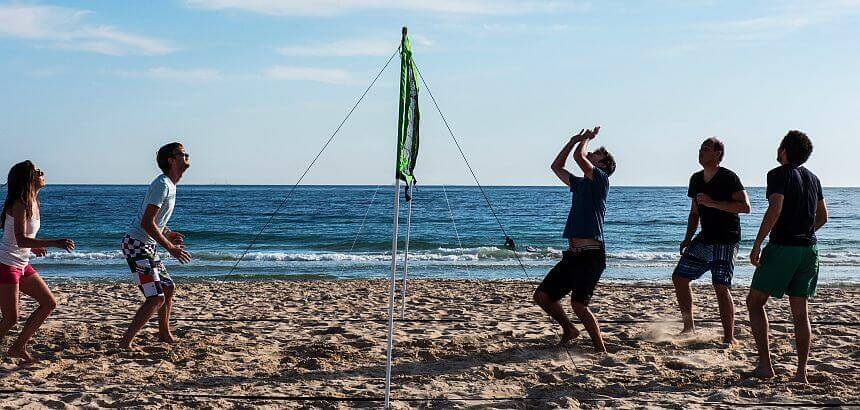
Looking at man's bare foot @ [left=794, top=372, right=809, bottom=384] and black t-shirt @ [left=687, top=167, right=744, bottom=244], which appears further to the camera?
black t-shirt @ [left=687, top=167, right=744, bottom=244]

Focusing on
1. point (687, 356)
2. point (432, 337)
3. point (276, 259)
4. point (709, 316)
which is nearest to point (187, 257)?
point (432, 337)

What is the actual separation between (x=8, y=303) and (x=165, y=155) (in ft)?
4.54

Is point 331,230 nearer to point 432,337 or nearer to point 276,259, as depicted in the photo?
point 276,259

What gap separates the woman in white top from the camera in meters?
4.86

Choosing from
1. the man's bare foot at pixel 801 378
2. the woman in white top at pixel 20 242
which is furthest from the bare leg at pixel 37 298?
the man's bare foot at pixel 801 378

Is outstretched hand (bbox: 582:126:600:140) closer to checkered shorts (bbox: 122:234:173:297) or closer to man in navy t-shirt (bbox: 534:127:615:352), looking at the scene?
man in navy t-shirt (bbox: 534:127:615:352)

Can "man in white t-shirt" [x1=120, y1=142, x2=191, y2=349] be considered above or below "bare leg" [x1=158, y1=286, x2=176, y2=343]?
above

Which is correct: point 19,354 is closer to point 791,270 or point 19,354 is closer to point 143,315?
point 143,315

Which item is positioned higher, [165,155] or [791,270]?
[165,155]

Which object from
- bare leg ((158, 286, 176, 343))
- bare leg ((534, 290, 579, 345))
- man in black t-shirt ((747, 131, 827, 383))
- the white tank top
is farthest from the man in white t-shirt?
man in black t-shirt ((747, 131, 827, 383))

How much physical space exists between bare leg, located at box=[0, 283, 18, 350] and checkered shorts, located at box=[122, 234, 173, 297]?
0.72 metres

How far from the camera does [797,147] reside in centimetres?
461

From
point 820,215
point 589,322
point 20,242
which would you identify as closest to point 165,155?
point 20,242

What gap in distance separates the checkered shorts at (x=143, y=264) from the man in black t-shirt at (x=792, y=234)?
3.95 m
